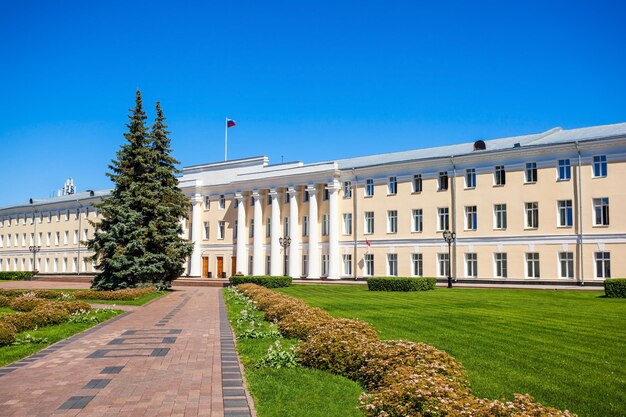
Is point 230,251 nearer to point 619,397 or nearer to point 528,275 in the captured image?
point 528,275

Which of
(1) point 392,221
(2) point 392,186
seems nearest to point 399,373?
(1) point 392,221

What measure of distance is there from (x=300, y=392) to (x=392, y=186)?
42.3 m

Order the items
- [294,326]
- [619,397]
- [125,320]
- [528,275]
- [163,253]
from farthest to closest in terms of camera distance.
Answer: [528,275], [163,253], [125,320], [294,326], [619,397]

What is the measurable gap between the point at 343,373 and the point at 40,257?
84792 mm

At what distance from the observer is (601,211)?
39.5 m

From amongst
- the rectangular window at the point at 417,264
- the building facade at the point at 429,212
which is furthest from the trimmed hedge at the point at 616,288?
the rectangular window at the point at 417,264

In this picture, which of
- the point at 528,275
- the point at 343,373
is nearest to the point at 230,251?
the point at 528,275

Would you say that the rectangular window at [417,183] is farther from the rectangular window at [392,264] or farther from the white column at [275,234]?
the white column at [275,234]

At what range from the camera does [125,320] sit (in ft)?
66.0

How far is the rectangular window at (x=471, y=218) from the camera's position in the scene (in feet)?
149

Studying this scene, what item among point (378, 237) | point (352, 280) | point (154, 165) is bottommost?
point (352, 280)

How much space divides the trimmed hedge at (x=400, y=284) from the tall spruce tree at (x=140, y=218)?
13.7 meters

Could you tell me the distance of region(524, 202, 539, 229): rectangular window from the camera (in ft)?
139

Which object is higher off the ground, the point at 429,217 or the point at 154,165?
the point at 154,165
